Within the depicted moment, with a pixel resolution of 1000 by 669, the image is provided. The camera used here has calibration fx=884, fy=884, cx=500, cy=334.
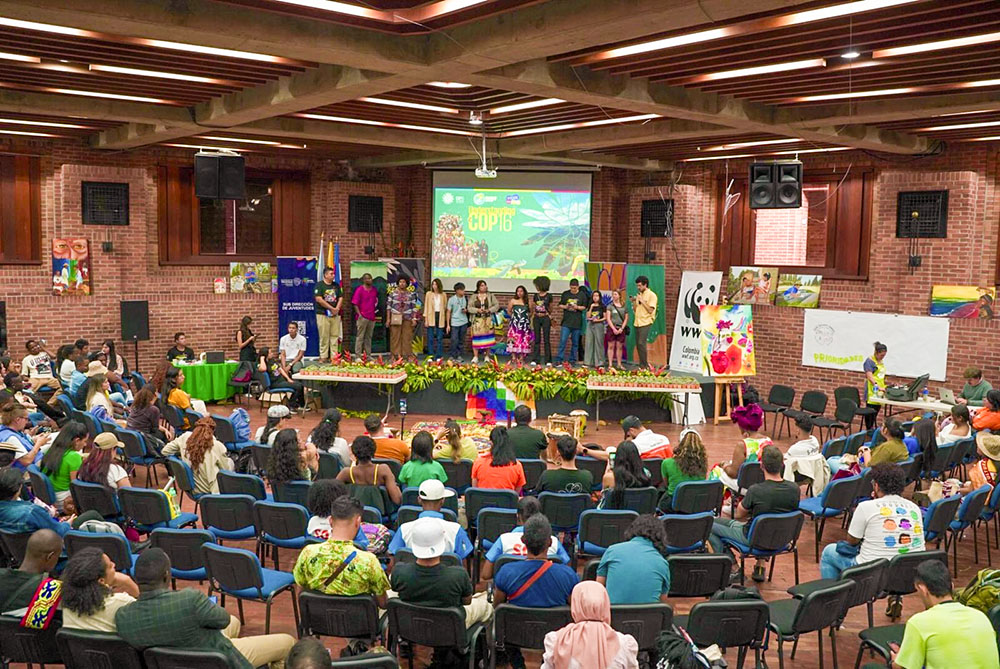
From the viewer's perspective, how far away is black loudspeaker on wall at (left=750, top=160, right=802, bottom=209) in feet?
35.8

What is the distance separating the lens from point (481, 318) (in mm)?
15609

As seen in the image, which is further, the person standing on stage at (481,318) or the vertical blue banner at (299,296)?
the vertical blue banner at (299,296)

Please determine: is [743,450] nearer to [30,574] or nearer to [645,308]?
[30,574]

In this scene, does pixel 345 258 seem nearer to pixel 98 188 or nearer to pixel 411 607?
pixel 98 188

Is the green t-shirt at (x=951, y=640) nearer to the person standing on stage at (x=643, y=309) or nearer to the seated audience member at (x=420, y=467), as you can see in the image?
the seated audience member at (x=420, y=467)

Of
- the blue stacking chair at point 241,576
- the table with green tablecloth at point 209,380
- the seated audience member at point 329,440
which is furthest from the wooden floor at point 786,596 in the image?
the table with green tablecloth at point 209,380

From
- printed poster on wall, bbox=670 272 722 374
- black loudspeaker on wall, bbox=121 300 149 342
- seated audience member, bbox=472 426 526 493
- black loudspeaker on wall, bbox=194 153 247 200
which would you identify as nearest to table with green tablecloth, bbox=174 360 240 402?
black loudspeaker on wall, bbox=121 300 149 342

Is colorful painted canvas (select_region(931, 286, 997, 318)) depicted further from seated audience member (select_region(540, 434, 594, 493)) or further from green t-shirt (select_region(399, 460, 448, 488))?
green t-shirt (select_region(399, 460, 448, 488))

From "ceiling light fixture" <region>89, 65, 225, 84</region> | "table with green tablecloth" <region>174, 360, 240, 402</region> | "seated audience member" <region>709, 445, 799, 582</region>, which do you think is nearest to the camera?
"seated audience member" <region>709, 445, 799, 582</region>

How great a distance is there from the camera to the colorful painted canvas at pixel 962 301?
43.2ft

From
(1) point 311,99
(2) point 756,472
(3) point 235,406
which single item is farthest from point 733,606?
(3) point 235,406

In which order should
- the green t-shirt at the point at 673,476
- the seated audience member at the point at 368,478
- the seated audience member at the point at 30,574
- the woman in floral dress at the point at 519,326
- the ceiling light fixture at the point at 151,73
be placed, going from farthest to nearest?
1. the woman in floral dress at the point at 519,326
2. the ceiling light fixture at the point at 151,73
3. the green t-shirt at the point at 673,476
4. the seated audience member at the point at 368,478
5. the seated audience member at the point at 30,574

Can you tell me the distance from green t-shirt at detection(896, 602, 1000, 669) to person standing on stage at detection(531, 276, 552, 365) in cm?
1168

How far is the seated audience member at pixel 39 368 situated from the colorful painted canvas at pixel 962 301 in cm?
1299
